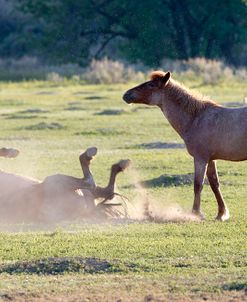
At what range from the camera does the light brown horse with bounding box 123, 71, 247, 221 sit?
12.9 metres

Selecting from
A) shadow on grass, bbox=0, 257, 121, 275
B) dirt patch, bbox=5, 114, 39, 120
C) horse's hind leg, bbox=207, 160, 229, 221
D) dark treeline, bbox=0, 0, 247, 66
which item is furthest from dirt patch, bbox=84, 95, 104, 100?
shadow on grass, bbox=0, 257, 121, 275

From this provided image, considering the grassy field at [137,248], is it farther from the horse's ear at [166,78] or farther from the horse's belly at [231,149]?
the horse's ear at [166,78]

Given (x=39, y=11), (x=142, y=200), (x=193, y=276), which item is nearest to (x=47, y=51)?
(x=39, y=11)

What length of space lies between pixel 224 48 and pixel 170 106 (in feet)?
159

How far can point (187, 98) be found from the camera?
13266mm

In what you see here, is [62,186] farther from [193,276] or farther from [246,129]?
[193,276]

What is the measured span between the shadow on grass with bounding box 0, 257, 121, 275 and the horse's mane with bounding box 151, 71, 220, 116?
3.62 m

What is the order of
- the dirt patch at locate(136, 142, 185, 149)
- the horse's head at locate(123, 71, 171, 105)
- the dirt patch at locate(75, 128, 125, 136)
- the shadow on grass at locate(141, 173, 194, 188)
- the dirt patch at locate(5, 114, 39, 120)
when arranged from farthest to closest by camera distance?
1. the dirt patch at locate(5, 114, 39, 120)
2. the dirt patch at locate(75, 128, 125, 136)
3. the dirt patch at locate(136, 142, 185, 149)
4. the shadow on grass at locate(141, 173, 194, 188)
5. the horse's head at locate(123, 71, 171, 105)

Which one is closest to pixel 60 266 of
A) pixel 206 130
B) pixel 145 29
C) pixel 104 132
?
pixel 206 130

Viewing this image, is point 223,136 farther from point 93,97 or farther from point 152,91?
point 93,97

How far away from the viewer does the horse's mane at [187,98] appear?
13.2 m

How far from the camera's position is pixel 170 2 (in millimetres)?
60094

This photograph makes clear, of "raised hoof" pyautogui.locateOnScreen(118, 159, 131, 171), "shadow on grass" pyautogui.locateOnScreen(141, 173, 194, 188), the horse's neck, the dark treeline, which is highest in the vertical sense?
the horse's neck

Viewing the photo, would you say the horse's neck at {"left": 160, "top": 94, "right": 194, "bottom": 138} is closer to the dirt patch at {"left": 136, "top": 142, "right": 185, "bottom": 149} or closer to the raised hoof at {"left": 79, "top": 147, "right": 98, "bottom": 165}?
the raised hoof at {"left": 79, "top": 147, "right": 98, "bottom": 165}
